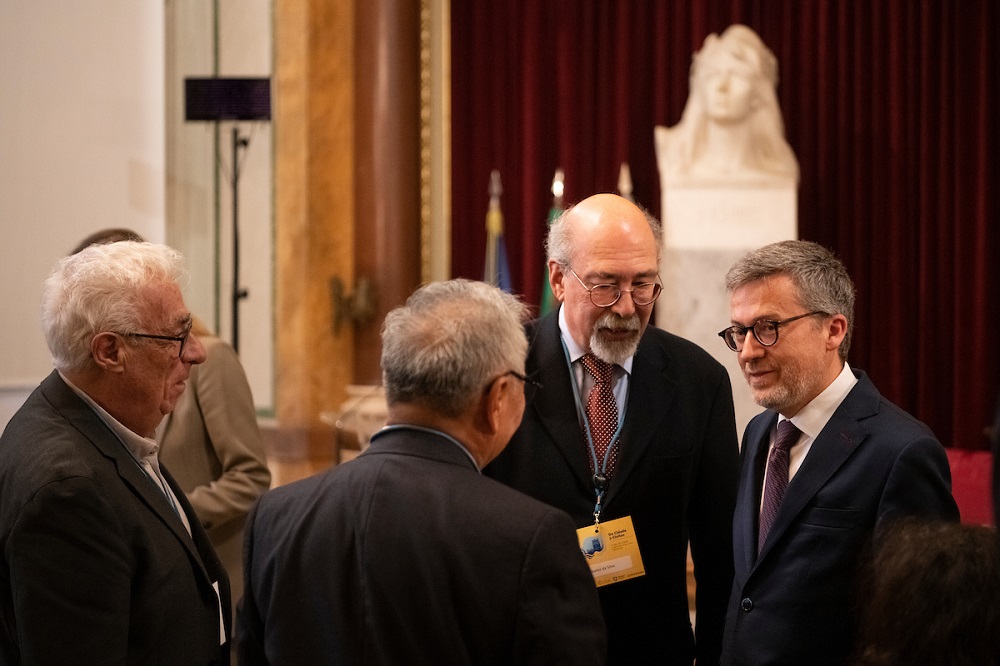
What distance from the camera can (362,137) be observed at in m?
7.13

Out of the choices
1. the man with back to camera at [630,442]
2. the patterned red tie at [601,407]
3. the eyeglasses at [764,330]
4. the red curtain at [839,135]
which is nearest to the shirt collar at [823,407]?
the eyeglasses at [764,330]

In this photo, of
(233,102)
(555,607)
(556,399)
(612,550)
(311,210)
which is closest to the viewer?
(555,607)

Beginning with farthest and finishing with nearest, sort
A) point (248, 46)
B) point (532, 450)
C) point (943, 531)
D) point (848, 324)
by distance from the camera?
point (248, 46) < point (532, 450) < point (848, 324) < point (943, 531)

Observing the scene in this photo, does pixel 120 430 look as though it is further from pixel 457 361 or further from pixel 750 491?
pixel 750 491

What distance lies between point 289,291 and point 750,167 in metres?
2.90

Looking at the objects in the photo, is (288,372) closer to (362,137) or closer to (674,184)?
(362,137)

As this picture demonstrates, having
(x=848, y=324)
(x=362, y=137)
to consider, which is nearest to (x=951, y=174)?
(x=362, y=137)

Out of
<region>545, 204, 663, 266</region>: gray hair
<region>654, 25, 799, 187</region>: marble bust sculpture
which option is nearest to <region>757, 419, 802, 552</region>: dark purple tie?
<region>545, 204, 663, 266</region>: gray hair

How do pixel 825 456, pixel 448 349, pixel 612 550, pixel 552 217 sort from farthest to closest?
pixel 552 217 < pixel 612 550 < pixel 825 456 < pixel 448 349

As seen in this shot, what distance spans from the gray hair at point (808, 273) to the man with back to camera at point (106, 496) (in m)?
1.12

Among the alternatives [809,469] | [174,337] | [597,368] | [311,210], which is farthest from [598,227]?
[311,210]

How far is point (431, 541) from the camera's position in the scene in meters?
1.52

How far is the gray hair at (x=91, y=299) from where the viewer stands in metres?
1.95

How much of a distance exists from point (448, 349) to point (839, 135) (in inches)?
236
